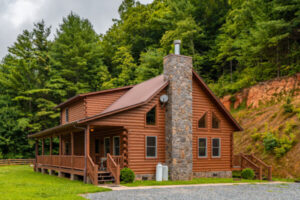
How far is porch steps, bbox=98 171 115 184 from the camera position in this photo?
15.2 m

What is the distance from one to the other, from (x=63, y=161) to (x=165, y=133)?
6.52 metres

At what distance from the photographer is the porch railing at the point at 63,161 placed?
16906 millimetres

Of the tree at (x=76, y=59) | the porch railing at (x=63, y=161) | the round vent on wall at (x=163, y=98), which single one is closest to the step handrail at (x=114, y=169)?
the porch railing at (x=63, y=161)

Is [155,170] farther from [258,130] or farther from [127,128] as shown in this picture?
[258,130]

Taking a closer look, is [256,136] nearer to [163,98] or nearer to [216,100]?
[216,100]

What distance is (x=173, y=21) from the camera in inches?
1539

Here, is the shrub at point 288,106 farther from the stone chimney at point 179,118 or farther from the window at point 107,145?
the window at point 107,145

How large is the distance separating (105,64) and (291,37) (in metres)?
28.0

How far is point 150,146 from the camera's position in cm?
1753

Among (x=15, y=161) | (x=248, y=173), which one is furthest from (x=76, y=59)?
(x=248, y=173)

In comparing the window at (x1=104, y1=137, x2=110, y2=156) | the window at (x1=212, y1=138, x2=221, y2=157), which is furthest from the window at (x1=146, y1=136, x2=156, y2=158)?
the window at (x1=212, y1=138, x2=221, y2=157)

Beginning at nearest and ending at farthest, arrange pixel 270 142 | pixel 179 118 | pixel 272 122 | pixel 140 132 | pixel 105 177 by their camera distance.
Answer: pixel 105 177 < pixel 140 132 < pixel 179 118 < pixel 270 142 < pixel 272 122

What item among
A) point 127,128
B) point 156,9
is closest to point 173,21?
point 156,9

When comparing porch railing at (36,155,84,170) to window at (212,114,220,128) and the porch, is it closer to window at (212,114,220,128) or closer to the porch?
the porch
